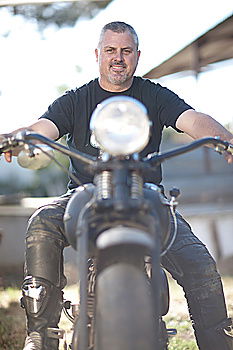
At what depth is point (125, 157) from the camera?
201 centimetres

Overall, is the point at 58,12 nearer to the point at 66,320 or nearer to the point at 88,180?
the point at 66,320

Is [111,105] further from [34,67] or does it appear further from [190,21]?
[34,67]

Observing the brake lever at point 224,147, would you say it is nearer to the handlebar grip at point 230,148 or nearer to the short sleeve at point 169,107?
the handlebar grip at point 230,148

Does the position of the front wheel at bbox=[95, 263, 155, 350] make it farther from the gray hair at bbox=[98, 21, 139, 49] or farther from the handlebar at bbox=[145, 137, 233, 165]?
the gray hair at bbox=[98, 21, 139, 49]

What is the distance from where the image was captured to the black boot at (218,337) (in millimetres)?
2748

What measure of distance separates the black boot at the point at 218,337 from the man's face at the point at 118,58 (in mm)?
1214

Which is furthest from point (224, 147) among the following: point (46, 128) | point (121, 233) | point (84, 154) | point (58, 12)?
point (58, 12)

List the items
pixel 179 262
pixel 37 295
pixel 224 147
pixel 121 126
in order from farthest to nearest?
pixel 179 262 → pixel 37 295 → pixel 224 147 → pixel 121 126

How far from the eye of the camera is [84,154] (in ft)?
7.00

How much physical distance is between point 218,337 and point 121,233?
1.15m

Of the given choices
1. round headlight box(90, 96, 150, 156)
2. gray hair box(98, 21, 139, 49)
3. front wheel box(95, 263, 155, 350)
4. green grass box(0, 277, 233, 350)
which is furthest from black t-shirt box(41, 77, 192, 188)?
green grass box(0, 277, 233, 350)

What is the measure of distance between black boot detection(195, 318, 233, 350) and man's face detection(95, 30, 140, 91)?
121 centimetres

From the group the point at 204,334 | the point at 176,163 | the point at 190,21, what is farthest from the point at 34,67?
the point at 204,334

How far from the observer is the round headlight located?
1929 millimetres
